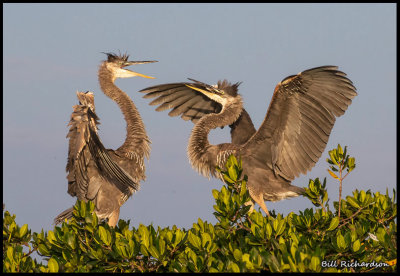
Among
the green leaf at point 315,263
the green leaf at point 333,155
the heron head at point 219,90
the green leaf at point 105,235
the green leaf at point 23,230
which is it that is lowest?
the green leaf at point 315,263

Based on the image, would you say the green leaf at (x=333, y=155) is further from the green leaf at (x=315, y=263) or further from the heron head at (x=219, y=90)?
the heron head at (x=219, y=90)

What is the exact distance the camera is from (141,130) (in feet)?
35.2

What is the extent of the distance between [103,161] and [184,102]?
4213 mm

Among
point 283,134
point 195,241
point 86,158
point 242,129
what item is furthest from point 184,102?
point 195,241

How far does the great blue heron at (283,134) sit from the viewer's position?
9.80 metres

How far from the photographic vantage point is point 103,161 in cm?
902

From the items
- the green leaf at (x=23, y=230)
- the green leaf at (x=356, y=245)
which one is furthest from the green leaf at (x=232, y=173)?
the green leaf at (x=23, y=230)

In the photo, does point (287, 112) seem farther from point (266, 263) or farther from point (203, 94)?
point (266, 263)

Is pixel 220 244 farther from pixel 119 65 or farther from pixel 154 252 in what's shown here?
pixel 119 65

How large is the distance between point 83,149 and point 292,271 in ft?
16.0

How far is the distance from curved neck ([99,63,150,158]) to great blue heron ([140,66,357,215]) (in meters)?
0.95

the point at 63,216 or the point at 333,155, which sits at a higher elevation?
the point at 333,155

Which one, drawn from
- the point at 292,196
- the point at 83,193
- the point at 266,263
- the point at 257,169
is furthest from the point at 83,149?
the point at 266,263

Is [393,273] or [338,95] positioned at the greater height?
[338,95]
